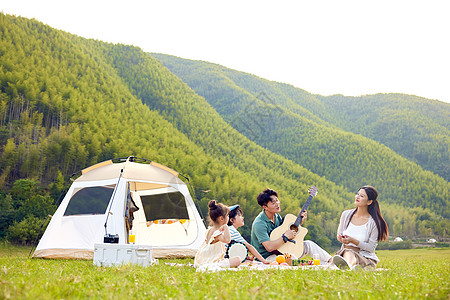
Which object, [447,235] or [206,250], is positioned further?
[447,235]

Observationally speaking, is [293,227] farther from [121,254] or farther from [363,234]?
[121,254]

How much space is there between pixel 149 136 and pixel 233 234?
81.8ft

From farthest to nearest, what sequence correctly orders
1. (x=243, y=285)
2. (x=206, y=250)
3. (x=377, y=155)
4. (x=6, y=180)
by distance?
(x=377, y=155) < (x=6, y=180) < (x=206, y=250) < (x=243, y=285)

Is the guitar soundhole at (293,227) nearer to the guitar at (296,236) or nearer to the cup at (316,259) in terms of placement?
the guitar at (296,236)

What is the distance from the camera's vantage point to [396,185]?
5409cm

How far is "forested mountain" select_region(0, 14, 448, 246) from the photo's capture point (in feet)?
70.1

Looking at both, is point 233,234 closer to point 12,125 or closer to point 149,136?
point 12,125

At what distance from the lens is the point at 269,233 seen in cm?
585

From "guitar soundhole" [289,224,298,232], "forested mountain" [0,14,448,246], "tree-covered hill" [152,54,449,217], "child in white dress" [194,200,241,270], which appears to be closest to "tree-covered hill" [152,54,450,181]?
"tree-covered hill" [152,54,449,217]

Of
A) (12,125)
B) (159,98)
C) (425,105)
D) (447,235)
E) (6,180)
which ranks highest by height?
(425,105)

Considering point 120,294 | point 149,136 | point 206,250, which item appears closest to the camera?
point 120,294

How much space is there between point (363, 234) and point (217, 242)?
6.10ft

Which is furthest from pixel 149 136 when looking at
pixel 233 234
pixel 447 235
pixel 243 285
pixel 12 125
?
pixel 447 235

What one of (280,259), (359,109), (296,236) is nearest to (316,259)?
(296,236)
